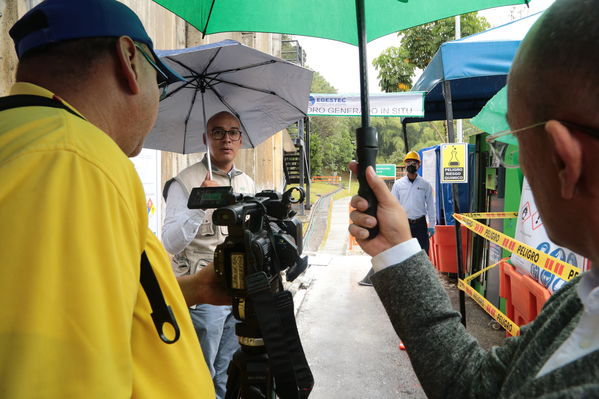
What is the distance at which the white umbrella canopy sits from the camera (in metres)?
2.99

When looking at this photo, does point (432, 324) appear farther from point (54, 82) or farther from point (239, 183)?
point (239, 183)

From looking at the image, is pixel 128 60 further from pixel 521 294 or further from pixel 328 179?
pixel 328 179

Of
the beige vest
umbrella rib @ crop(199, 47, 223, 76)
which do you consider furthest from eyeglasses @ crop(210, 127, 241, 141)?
umbrella rib @ crop(199, 47, 223, 76)

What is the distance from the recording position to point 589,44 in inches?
25.8

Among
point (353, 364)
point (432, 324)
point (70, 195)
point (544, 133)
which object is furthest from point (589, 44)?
point (353, 364)

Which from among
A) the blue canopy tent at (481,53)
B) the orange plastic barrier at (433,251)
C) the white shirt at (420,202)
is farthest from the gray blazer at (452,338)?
the orange plastic barrier at (433,251)

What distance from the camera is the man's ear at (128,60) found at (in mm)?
1076

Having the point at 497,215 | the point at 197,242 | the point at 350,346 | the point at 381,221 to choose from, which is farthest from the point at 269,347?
the point at 497,215

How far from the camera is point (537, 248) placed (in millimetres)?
3270

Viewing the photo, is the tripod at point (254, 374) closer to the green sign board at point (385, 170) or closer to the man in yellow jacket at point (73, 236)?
the man in yellow jacket at point (73, 236)

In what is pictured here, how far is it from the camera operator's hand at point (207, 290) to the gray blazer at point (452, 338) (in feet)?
2.71

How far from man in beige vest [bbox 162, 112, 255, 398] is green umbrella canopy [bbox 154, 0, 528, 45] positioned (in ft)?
2.94

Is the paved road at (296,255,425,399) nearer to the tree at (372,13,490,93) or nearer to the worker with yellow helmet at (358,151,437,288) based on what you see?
the worker with yellow helmet at (358,151,437,288)

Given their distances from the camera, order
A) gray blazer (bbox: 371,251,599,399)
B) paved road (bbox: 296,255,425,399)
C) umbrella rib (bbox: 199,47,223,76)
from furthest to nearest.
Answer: paved road (bbox: 296,255,425,399), umbrella rib (bbox: 199,47,223,76), gray blazer (bbox: 371,251,599,399)
